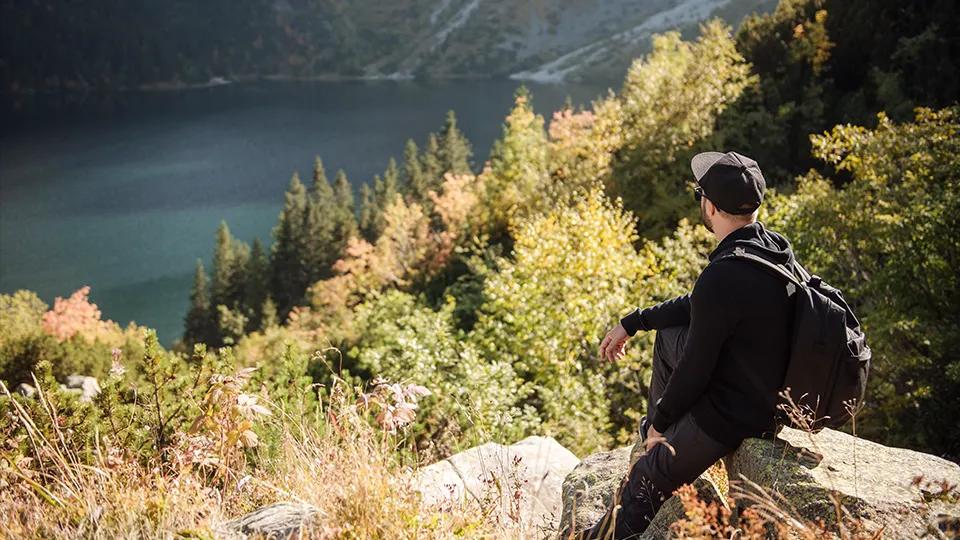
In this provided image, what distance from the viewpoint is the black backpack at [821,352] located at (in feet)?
10.9

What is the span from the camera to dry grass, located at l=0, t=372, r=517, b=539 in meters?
3.06

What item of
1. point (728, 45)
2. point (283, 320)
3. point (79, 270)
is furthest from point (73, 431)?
point (79, 270)

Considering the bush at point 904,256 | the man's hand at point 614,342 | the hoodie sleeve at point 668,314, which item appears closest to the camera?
the hoodie sleeve at point 668,314

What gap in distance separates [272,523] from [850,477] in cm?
295

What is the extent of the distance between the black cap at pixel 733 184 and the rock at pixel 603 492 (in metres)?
1.54

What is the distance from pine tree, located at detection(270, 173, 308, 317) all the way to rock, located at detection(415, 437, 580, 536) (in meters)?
62.1

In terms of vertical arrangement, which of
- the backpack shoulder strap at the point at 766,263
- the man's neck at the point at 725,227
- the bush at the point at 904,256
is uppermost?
the man's neck at the point at 725,227

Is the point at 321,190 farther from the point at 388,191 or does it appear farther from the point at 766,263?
the point at 766,263

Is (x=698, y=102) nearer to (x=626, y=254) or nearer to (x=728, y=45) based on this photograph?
(x=728, y=45)

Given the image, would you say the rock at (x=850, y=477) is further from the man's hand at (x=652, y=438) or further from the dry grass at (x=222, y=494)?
the dry grass at (x=222, y=494)

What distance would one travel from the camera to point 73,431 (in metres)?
4.22

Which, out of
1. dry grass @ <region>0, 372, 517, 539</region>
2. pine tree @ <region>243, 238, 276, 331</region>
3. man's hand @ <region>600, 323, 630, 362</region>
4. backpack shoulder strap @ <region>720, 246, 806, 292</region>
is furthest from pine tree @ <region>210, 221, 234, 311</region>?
backpack shoulder strap @ <region>720, 246, 806, 292</region>

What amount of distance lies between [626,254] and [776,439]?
12548 mm

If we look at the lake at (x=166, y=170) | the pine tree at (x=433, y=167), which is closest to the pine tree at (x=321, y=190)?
the lake at (x=166, y=170)
